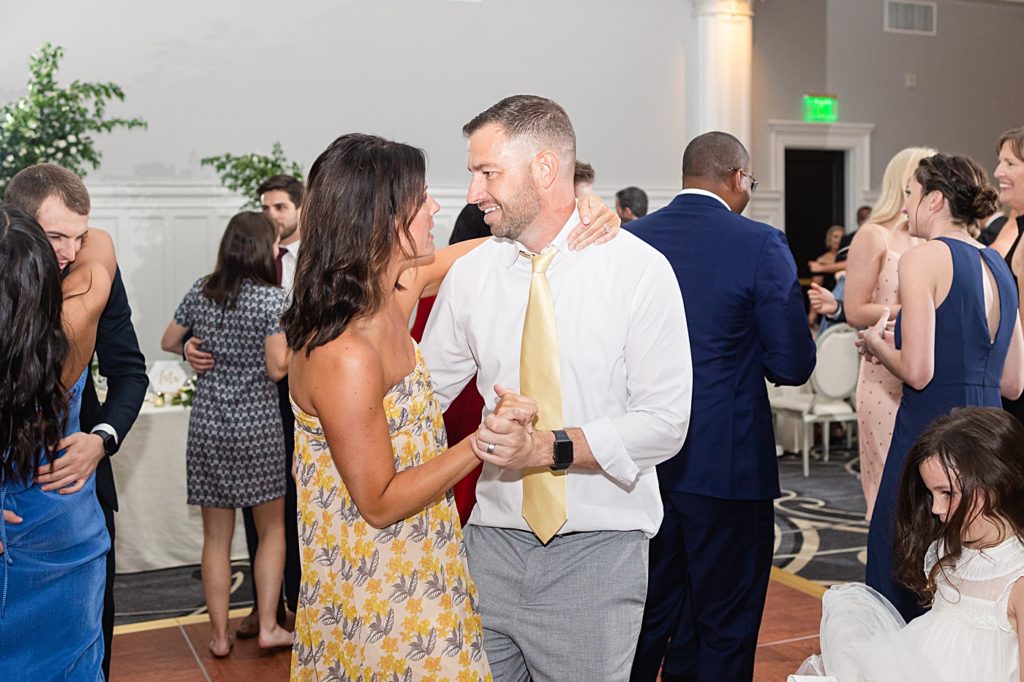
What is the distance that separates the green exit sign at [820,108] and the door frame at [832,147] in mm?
65

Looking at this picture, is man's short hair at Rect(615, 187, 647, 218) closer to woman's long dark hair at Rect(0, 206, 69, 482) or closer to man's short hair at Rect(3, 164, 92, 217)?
man's short hair at Rect(3, 164, 92, 217)

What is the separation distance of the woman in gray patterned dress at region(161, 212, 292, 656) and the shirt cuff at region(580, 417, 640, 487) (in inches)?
87.5

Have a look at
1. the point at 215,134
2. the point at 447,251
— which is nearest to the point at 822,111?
the point at 215,134

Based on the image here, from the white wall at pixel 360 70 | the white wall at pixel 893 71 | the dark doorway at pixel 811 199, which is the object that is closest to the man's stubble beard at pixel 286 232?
the white wall at pixel 360 70

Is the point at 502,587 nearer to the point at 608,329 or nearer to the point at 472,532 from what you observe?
the point at 472,532

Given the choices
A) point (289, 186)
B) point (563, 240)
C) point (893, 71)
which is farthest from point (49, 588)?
point (893, 71)

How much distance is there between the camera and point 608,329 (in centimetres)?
210

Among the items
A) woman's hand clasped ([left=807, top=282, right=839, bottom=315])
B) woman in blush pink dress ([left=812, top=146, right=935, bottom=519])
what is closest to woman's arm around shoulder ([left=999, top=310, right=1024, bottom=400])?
woman in blush pink dress ([left=812, top=146, right=935, bottom=519])

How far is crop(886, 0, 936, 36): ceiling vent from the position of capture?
12258 millimetres

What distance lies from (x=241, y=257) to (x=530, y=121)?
2172 millimetres

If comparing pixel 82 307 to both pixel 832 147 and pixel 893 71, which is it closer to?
pixel 832 147

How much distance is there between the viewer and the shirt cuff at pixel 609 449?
6.45 ft

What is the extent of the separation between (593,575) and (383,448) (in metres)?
0.54

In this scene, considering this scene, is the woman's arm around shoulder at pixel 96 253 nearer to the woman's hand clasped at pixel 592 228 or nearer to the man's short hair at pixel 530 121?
the man's short hair at pixel 530 121
